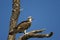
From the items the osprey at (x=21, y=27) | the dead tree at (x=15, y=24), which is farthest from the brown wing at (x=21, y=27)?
the dead tree at (x=15, y=24)

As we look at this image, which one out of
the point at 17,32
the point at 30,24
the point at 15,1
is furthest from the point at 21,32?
the point at 15,1

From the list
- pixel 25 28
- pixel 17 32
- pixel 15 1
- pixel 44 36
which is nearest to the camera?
pixel 44 36

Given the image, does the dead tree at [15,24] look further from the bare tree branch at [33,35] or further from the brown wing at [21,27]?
the brown wing at [21,27]

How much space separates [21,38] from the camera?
491cm

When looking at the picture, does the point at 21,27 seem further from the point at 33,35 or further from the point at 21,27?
the point at 33,35

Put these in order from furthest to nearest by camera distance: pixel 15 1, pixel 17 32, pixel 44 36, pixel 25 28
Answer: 1. pixel 15 1
2. pixel 25 28
3. pixel 17 32
4. pixel 44 36

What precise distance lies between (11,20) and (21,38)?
37.0 inches

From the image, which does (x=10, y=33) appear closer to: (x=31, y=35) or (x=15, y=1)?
(x=31, y=35)

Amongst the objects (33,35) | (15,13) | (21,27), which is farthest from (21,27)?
(15,13)

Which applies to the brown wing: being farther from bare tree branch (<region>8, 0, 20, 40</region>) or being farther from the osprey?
bare tree branch (<region>8, 0, 20, 40</region>)

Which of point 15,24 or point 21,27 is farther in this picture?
point 15,24

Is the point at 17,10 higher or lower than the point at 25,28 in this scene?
higher

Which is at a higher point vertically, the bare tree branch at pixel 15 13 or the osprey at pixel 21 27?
the bare tree branch at pixel 15 13

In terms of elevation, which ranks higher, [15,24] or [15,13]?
[15,13]
